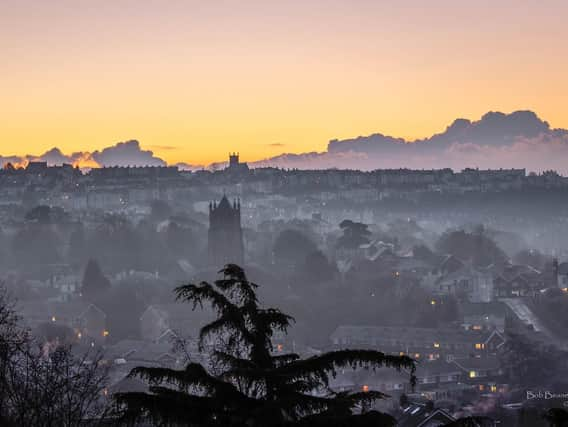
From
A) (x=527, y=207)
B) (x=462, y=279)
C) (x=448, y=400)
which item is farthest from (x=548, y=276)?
(x=527, y=207)

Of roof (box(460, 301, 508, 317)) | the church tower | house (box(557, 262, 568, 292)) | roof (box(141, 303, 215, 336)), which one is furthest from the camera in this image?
the church tower

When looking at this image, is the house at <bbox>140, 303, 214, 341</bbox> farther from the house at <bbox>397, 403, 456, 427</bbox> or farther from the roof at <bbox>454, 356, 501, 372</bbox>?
the house at <bbox>397, 403, 456, 427</bbox>

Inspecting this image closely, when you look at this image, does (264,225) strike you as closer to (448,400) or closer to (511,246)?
(511,246)

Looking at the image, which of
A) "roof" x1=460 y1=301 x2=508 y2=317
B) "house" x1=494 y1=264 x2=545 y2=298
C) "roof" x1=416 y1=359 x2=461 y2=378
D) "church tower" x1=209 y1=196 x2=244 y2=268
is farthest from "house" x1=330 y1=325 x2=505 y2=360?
"church tower" x1=209 y1=196 x2=244 y2=268

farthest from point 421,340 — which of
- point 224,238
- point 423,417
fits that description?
point 224,238

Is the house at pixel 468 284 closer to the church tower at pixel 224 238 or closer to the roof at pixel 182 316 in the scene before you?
the church tower at pixel 224 238
